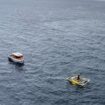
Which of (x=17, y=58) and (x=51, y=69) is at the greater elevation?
(x=17, y=58)

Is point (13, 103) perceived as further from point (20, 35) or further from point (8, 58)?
point (20, 35)

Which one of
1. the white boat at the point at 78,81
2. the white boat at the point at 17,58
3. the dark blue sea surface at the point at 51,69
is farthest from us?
the white boat at the point at 17,58

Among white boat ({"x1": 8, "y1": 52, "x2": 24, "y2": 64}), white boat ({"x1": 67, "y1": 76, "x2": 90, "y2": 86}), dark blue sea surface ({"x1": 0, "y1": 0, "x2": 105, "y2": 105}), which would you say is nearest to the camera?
dark blue sea surface ({"x1": 0, "y1": 0, "x2": 105, "y2": 105})

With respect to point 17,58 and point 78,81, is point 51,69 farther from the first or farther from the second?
point 78,81

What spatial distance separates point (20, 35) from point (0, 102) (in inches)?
3707

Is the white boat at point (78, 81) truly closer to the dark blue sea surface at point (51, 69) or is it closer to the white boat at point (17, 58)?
the dark blue sea surface at point (51, 69)

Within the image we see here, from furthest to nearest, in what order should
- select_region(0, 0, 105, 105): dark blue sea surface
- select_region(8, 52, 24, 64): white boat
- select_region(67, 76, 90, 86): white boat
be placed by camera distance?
select_region(8, 52, 24, 64): white boat
select_region(67, 76, 90, 86): white boat
select_region(0, 0, 105, 105): dark blue sea surface

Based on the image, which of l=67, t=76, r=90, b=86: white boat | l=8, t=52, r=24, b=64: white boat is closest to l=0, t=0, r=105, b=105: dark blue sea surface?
l=67, t=76, r=90, b=86: white boat

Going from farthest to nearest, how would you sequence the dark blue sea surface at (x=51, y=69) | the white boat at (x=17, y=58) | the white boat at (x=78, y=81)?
the white boat at (x=17, y=58), the white boat at (x=78, y=81), the dark blue sea surface at (x=51, y=69)

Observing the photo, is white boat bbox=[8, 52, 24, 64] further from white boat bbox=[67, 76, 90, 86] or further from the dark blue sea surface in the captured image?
white boat bbox=[67, 76, 90, 86]

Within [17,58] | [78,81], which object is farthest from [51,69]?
[78,81]

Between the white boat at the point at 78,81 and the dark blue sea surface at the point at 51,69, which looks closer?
the dark blue sea surface at the point at 51,69

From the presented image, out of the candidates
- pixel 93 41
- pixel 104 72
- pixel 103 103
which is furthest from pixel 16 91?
pixel 93 41

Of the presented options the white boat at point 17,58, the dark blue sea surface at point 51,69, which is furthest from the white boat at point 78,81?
the white boat at point 17,58
